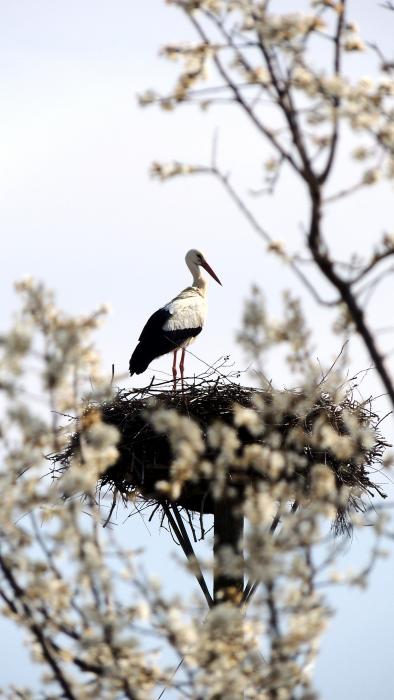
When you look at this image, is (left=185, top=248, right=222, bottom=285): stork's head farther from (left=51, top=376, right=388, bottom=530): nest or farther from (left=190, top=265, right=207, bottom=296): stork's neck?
(left=51, top=376, right=388, bottom=530): nest

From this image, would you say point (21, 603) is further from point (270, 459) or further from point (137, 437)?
point (137, 437)

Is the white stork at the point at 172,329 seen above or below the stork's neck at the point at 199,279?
below

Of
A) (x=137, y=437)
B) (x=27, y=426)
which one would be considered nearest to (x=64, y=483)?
(x=27, y=426)

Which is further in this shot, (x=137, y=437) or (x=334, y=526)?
(x=334, y=526)

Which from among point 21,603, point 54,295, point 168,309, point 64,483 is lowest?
point 21,603

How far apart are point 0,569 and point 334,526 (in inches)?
169

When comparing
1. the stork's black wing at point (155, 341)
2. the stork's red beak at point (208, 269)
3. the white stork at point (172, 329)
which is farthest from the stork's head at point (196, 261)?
the stork's black wing at point (155, 341)

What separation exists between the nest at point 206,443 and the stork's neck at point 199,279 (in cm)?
A: 269

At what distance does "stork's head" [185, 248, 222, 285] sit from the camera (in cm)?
952

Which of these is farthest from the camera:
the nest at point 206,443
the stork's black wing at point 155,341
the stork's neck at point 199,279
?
the stork's neck at point 199,279

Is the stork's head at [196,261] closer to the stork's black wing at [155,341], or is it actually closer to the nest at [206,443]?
the stork's black wing at [155,341]

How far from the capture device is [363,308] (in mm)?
2559

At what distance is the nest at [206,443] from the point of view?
6086 millimetres

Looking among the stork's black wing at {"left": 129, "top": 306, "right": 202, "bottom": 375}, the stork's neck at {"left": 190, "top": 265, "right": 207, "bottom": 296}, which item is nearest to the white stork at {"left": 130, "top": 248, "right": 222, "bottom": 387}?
the stork's black wing at {"left": 129, "top": 306, "right": 202, "bottom": 375}
